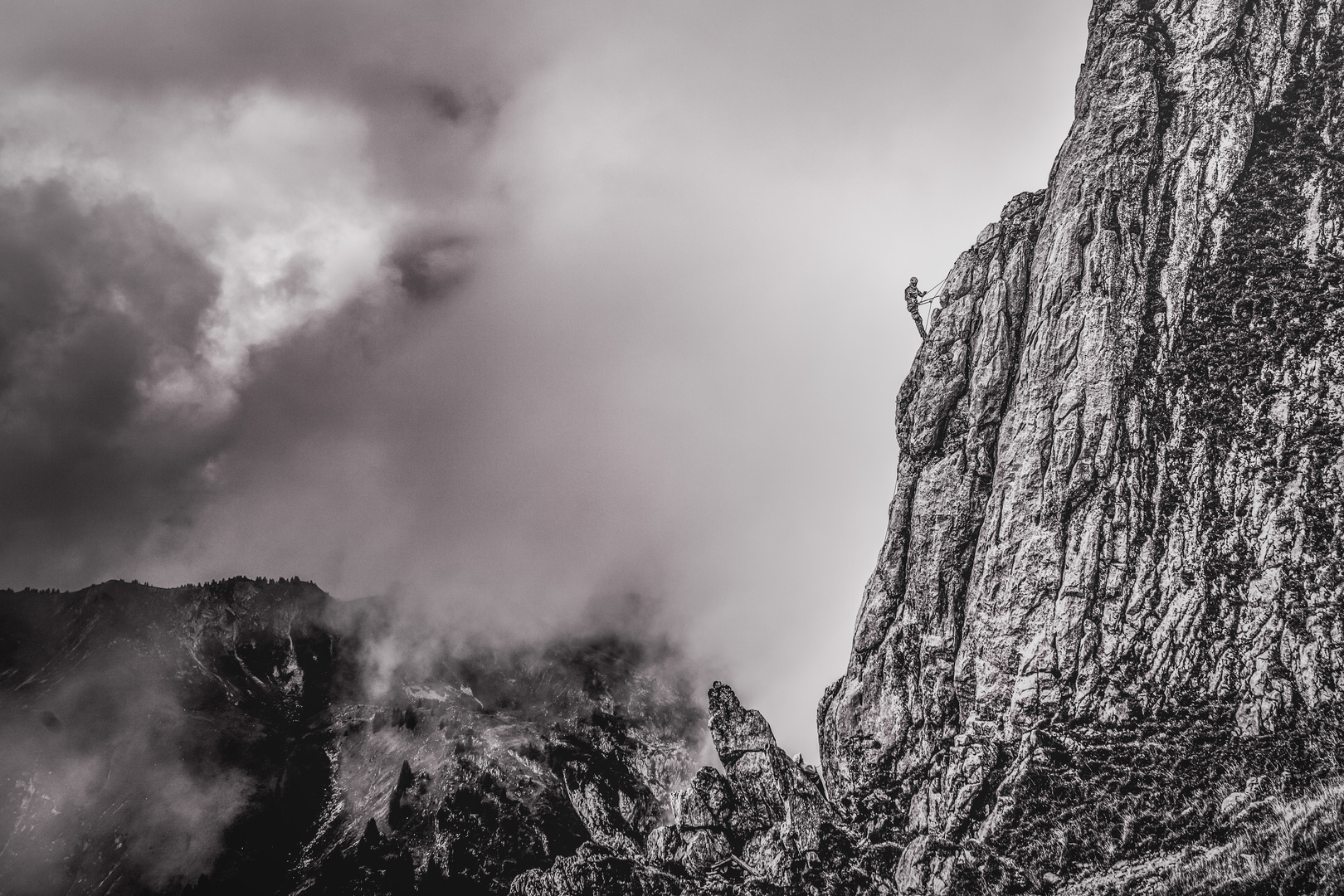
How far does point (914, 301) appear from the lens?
7688 cm

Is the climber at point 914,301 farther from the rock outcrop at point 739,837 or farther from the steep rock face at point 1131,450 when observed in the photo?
the rock outcrop at point 739,837

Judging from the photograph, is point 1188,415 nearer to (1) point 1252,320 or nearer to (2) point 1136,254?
(1) point 1252,320

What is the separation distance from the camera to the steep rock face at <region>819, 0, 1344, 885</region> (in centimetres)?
5228

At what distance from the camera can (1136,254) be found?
204 ft

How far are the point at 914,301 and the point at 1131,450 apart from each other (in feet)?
84.6

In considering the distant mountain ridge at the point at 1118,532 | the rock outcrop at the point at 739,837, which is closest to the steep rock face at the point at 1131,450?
the distant mountain ridge at the point at 1118,532

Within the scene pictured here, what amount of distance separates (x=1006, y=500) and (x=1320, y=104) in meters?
38.5

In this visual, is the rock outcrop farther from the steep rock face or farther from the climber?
the climber

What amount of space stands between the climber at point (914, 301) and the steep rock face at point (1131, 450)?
4.86 m

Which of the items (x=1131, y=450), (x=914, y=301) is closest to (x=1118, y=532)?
(x=1131, y=450)

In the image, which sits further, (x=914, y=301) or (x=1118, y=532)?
(x=914, y=301)

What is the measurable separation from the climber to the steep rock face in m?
4.86

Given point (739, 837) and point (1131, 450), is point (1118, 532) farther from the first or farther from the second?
point (739, 837)

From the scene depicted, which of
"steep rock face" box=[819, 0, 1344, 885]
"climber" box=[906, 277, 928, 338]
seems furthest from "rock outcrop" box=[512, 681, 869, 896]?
"climber" box=[906, 277, 928, 338]
